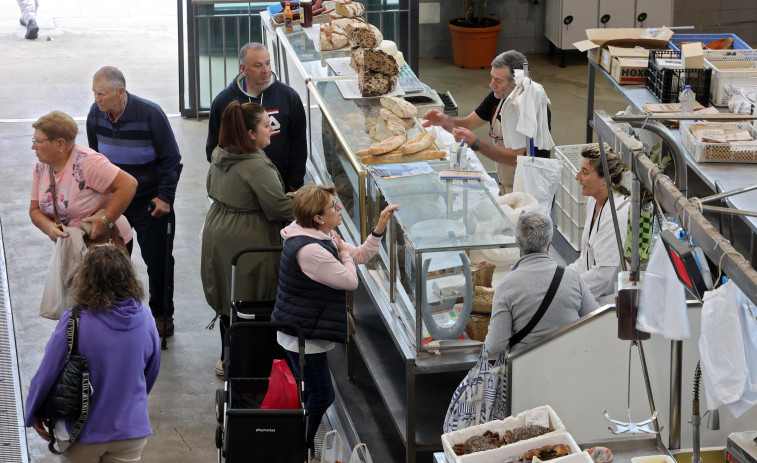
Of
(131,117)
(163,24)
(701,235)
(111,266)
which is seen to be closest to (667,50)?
(131,117)

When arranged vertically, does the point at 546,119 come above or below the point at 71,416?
above

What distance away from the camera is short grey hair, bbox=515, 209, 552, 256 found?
→ 449 centimetres

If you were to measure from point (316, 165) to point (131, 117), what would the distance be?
1666 mm

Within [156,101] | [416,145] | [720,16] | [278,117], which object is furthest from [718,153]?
[720,16]

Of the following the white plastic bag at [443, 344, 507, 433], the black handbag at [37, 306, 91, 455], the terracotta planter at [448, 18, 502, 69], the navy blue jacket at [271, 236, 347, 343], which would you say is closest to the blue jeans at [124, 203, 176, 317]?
the navy blue jacket at [271, 236, 347, 343]

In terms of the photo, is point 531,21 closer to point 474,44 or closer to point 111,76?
point 474,44

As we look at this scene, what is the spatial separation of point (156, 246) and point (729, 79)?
14.4 feet

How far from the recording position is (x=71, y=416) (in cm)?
439

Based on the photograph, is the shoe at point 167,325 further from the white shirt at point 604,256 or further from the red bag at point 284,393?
the white shirt at point 604,256

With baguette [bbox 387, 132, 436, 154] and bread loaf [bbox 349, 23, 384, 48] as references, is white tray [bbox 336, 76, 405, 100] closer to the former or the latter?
bread loaf [bbox 349, 23, 384, 48]

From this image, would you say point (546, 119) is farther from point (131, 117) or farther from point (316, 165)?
point (131, 117)

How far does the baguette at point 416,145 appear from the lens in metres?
5.98

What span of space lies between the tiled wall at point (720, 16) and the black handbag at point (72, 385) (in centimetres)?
1158

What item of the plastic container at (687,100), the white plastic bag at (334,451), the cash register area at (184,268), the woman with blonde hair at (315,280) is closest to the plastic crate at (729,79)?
the plastic container at (687,100)
